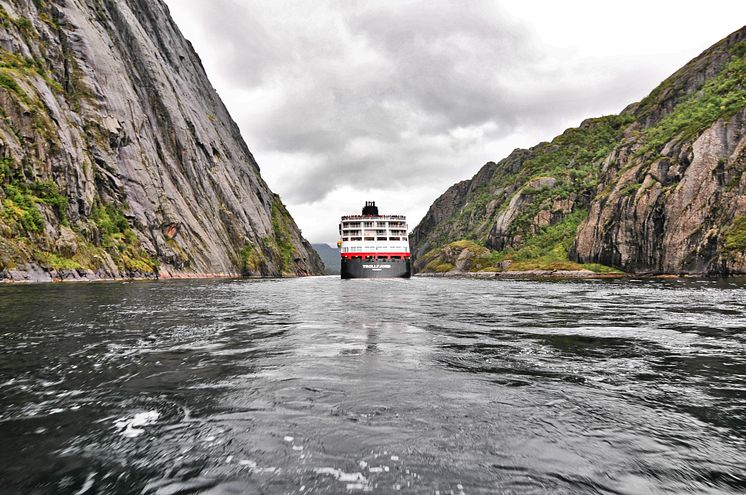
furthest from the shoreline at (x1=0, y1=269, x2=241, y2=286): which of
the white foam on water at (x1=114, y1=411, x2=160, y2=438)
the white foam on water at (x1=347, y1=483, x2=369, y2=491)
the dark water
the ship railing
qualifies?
the white foam on water at (x1=347, y1=483, x2=369, y2=491)

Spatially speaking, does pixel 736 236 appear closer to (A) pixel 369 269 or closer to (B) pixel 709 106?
(B) pixel 709 106

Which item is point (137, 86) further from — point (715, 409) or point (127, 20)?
point (715, 409)

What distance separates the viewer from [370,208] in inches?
3878

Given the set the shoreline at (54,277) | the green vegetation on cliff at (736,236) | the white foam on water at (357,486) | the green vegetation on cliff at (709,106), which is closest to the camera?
the white foam on water at (357,486)

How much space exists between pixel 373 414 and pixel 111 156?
6886 cm

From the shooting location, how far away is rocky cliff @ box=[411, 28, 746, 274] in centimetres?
5984

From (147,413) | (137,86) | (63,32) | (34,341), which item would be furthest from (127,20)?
(147,413)

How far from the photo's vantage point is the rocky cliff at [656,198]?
2356 inches

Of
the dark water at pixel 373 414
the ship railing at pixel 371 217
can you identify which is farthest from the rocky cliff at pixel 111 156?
the dark water at pixel 373 414

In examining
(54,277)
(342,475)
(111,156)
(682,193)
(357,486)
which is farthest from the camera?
(682,193)

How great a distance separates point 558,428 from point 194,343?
8689 mm

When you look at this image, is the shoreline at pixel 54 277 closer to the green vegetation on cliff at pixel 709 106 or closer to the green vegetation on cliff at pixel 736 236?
the green vegetation on cliff at pixel 736 236

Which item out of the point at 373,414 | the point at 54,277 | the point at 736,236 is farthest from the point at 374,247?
the point at 373,414

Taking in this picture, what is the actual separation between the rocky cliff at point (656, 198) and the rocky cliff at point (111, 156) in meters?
71.4
